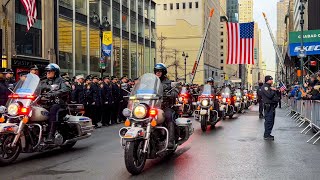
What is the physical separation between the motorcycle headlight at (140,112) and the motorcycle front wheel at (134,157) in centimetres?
44

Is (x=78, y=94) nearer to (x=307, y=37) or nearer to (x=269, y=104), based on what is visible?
(x=269, y=104)

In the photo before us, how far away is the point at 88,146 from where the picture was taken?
432 inches

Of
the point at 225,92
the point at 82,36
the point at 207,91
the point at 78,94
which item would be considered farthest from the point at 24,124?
the point at 82,36

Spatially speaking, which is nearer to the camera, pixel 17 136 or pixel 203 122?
pixel 17 136

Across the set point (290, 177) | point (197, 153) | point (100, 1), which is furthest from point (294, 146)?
point (100, 1)

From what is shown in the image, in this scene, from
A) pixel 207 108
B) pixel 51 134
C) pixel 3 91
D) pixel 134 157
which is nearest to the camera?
pixel 134 157

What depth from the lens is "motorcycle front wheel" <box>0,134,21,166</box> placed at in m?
8.09

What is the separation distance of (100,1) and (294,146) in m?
34.8

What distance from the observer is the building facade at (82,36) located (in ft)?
92.5

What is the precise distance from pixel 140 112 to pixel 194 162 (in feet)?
5.80

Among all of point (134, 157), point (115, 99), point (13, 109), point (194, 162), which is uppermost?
point (13, 109)

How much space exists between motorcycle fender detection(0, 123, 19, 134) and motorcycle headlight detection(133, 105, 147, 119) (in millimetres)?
2407

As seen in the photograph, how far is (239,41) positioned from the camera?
1216 inches

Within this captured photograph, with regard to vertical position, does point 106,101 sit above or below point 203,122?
above
